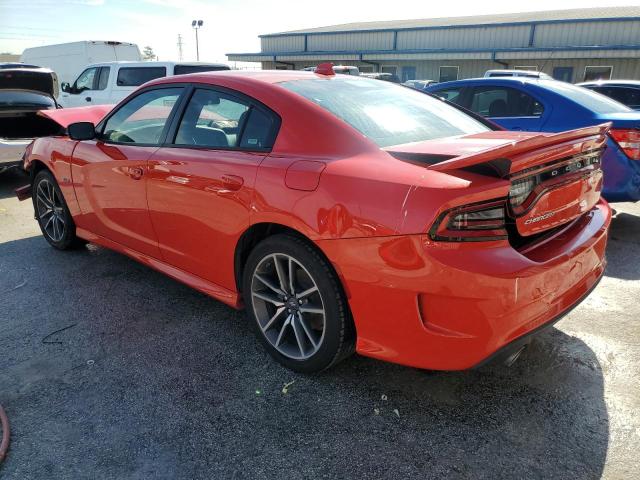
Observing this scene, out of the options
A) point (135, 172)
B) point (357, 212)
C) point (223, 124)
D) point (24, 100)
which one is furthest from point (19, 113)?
point (357, 212)

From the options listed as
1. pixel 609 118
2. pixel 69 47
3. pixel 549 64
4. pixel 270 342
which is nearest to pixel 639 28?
pixel 549 64

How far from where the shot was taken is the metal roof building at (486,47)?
1970 centimetres

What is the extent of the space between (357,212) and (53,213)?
3.66 m

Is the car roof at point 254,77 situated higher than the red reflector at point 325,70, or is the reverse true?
the red reflector at point 325,70

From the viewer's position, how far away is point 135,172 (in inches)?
131

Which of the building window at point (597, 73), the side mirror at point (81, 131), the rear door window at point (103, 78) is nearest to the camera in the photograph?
the side mirror at point (81, 131)

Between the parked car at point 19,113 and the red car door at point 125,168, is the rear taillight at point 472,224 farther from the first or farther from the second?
the parked car at point 19,113

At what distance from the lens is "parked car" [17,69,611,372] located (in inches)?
78.3

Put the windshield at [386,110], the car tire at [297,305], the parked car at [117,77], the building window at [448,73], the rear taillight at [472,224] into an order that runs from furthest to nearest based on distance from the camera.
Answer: the building window at [448,73] → the parked car at [117,77] → the windshield at [386,110] → the car tire at [297,305] → the rear taillight at [472,224]

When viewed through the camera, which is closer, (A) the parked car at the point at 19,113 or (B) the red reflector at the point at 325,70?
(B) the red reflector at the point at 325,70

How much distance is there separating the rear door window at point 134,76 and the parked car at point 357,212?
8603 mm

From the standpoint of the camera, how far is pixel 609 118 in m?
Result: 4.96

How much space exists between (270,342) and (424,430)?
3.20 feet

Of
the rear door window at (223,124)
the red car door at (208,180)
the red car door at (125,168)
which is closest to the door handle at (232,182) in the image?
the red car door at (208,180)
